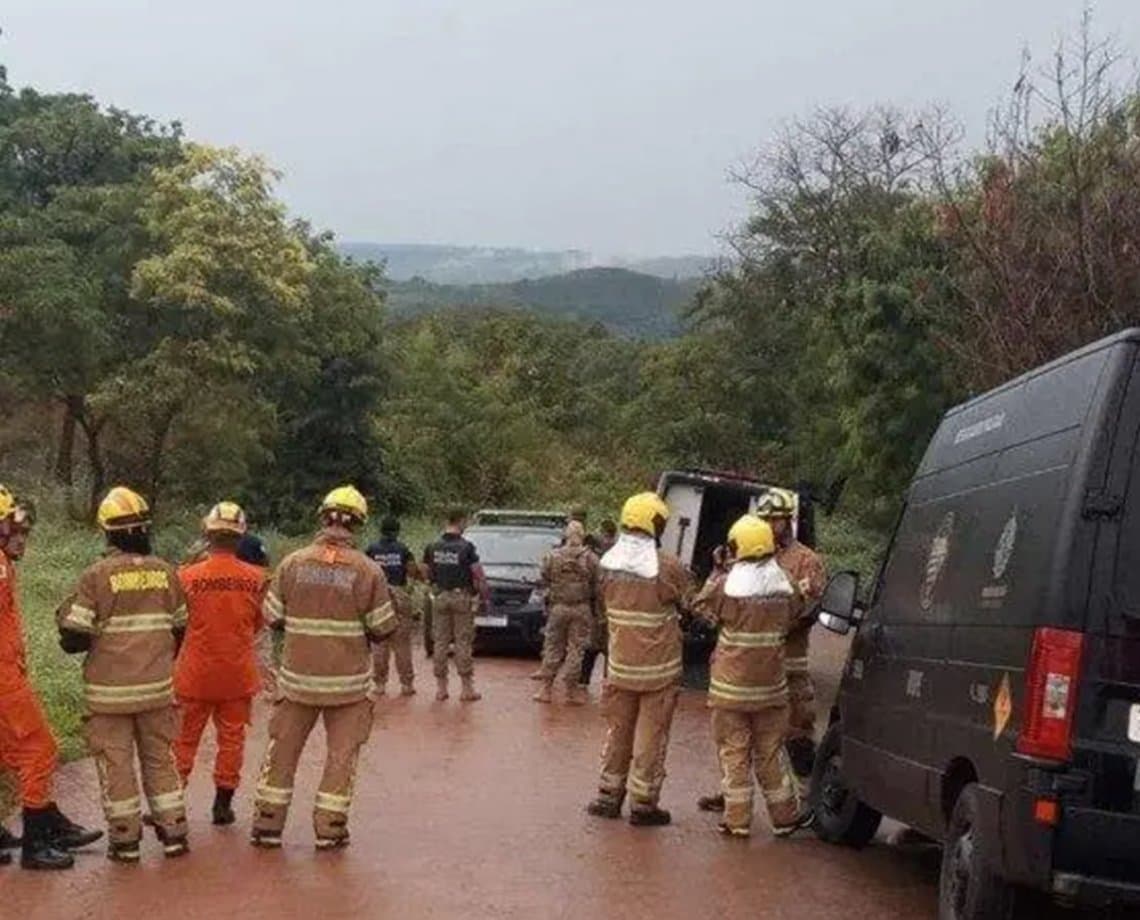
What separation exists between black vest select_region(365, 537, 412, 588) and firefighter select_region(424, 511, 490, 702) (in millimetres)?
298

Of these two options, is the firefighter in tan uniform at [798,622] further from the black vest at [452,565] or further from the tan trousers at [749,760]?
the black vest at [452,565]

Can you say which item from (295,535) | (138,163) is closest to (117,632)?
(295,535)

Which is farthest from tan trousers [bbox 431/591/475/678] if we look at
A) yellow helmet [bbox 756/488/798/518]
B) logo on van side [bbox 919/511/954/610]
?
logo on van side [bbox 919/511/954/610]

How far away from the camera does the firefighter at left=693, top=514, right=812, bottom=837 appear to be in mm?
9445

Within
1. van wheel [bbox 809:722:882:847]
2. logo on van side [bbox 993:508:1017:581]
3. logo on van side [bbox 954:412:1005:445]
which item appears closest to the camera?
logo on van side [bbox 993:508:1017:581]

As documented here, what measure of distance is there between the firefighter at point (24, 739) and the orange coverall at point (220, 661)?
123 centimetres

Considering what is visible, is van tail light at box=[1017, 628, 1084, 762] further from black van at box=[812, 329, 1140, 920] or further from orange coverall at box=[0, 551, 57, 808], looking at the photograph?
orange coverall at box=[0, 551, 57, 808]

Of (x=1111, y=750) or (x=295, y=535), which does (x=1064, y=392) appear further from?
(x=295, y=535)

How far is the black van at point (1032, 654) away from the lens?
5.66 metres

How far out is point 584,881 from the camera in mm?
8406

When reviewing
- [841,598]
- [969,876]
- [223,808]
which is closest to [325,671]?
[223,808]

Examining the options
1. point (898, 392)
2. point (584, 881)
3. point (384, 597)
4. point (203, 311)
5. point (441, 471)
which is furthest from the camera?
point (441, 471)

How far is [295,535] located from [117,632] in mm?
31025

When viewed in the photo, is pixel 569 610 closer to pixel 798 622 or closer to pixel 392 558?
pixel 392 558
